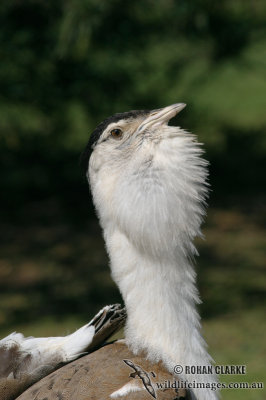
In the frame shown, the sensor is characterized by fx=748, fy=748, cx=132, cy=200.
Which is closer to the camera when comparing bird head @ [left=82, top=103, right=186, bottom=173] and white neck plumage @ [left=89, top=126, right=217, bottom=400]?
white neck plumage @ [left=89, top=126, right=217, bottom=400]

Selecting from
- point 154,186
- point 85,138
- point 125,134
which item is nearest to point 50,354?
point 154,186

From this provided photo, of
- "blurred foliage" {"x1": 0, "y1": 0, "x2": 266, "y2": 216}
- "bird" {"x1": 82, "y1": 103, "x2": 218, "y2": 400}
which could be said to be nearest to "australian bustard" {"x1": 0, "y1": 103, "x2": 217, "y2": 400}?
"bird" {"x1": 82, "y1": 103, "x2": 218, "y2": 400}

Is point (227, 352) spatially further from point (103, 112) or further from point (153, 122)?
point (103, 112)

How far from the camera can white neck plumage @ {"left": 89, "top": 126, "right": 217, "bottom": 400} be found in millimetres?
2322

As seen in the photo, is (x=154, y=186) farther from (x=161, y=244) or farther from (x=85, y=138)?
(x=85, y=138)

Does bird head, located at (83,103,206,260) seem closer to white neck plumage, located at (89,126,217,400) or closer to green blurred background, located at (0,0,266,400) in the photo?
white neck plumage, located at (89,126,217,400)

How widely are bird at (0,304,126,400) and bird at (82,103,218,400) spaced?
0.11m

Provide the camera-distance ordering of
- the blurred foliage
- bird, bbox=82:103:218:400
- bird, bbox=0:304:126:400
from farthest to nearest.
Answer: the blurred foliage < bird, bbox=0:304:126:400 < bird, bbox=82:103:218:400

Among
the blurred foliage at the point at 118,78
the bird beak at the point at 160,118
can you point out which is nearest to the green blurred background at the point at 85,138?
the blurred foliage at the point at 118,78

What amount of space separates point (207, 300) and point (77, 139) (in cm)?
335

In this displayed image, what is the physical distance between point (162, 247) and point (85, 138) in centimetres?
579

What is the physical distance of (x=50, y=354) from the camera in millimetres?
2473

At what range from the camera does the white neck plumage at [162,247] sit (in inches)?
91.4

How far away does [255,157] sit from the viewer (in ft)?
26.0
